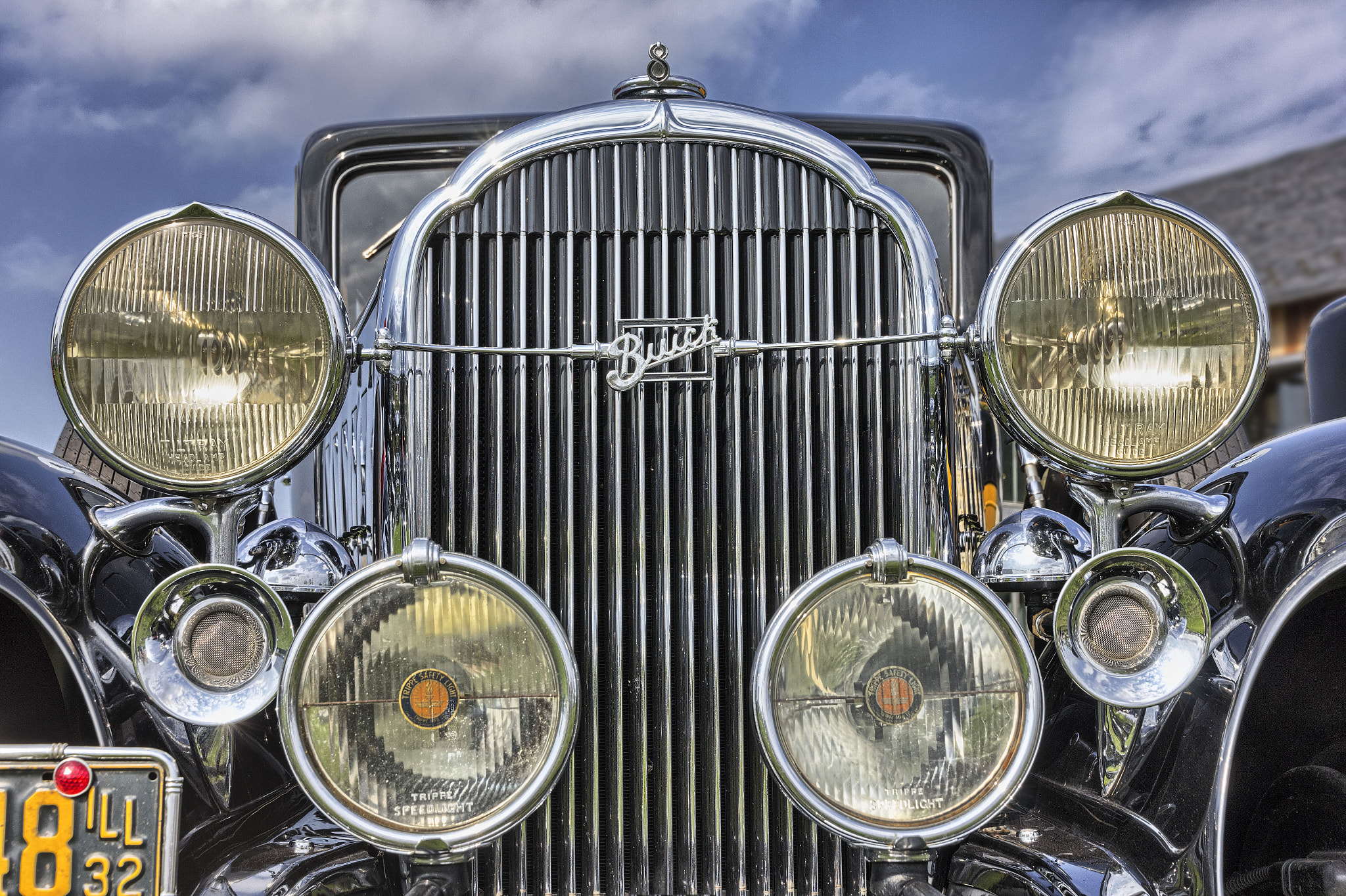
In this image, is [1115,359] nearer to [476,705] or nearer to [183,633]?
[476,705]

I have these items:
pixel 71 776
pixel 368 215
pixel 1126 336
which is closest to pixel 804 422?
pixel 1126 336

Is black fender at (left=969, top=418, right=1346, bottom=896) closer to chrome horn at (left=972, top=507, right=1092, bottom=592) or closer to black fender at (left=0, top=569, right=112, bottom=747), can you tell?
chrome horn at (left=972, top=507, right=1092, bottom=592)

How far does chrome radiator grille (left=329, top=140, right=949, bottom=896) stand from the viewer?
1493mm

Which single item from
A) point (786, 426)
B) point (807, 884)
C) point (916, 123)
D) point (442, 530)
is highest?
point (916, 123)

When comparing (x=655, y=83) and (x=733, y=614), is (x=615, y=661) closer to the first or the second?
(x=733, y=614)

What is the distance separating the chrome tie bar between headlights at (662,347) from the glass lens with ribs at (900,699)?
0.36 metres

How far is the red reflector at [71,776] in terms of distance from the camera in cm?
116

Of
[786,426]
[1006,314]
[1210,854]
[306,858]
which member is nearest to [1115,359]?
[1006,314]

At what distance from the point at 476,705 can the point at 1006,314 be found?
820mm

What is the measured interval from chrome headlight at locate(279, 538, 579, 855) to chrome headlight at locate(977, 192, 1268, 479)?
0.68 m

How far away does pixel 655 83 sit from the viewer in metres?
1.78

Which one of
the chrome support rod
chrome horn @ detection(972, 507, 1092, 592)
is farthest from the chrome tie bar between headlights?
chrome horn @ detection(972, 507, 1092, 592)

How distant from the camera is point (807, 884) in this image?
4.91ft

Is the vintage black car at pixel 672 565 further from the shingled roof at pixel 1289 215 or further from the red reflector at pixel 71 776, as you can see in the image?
the shingled roof at pixel 1289 215
